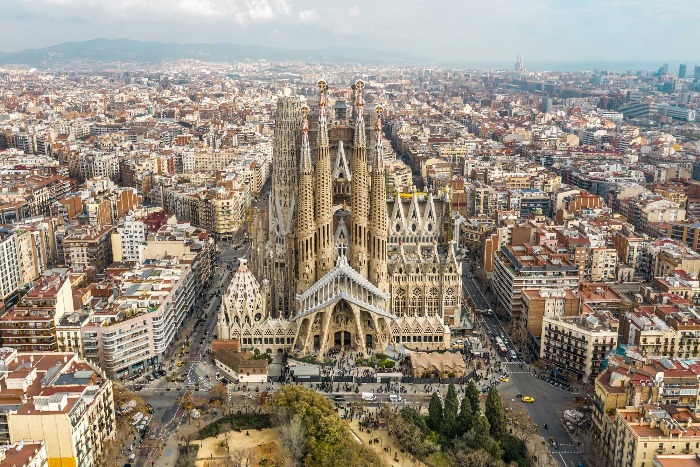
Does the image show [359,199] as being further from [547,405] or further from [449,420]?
[547,405]

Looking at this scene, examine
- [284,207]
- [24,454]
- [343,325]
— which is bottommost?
[343,325]

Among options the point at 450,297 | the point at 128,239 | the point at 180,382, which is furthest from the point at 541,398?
the point at 128,239

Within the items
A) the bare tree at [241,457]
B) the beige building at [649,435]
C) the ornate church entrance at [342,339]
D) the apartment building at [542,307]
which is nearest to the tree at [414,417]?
the bare tree at [241,457]

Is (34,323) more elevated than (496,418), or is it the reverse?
(34,323)

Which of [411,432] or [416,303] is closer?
[411,432]

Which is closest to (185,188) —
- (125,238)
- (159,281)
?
(125,238)

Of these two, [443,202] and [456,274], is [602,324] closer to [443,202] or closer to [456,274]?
[456,274]

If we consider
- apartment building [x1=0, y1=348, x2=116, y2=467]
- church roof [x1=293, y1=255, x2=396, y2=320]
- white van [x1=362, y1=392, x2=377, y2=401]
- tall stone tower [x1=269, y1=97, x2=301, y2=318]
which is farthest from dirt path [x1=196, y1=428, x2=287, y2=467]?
tall stone tower [x1=269, y1=97, x2=301, y2=318]

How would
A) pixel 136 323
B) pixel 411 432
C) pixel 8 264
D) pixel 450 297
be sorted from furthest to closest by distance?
pixel 8 264 → pixel 450 297 → pixel 136 323 → pixel 411 432
